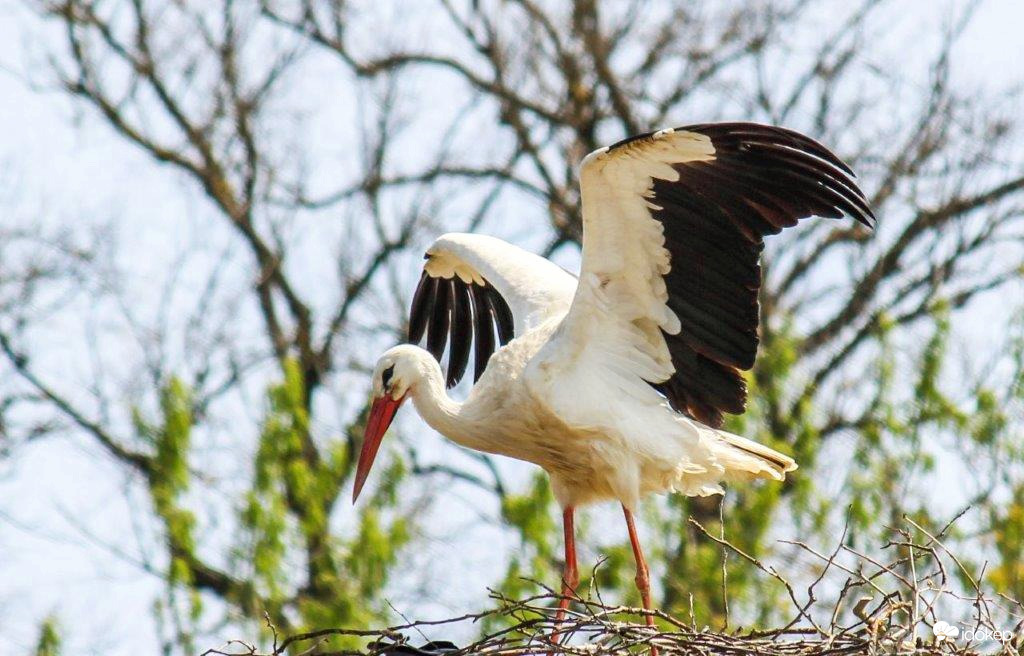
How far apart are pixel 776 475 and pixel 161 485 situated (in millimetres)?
9079

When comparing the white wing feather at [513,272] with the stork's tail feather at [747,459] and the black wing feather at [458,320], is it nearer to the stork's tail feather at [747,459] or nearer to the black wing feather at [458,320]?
the black wing feather at [458,320]

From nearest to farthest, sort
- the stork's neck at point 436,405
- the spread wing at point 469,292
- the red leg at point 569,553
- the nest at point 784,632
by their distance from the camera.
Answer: the nest at point 784,632 < the stork's neck at point 436,405 < the red leg at point 569,553 < the spread wing at point 469,292

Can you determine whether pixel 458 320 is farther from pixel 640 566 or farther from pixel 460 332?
pixel 640 566

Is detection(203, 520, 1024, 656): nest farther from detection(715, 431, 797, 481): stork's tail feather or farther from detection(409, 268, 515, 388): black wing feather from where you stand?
detection(409, 268, 515, 388): black wing feather

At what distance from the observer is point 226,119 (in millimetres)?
18828

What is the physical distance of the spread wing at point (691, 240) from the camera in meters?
7.16

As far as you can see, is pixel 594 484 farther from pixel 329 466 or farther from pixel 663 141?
pixel 329 466

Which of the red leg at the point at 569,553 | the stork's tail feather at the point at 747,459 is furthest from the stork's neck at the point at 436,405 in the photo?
the stork's tail feather at the point at 747,459

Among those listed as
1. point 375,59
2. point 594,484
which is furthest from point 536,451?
point 375,59

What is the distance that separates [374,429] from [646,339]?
1.31 meters

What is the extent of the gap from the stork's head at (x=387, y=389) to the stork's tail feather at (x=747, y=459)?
131cm

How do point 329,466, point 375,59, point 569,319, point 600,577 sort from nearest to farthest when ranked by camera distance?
point 569,319 → point 600,577 → point 329,466 → point 375,59

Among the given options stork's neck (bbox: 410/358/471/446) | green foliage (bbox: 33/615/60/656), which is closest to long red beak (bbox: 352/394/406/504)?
stork's neck (bbox: 410/358/471/446)

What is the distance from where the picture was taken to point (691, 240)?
295 inches
